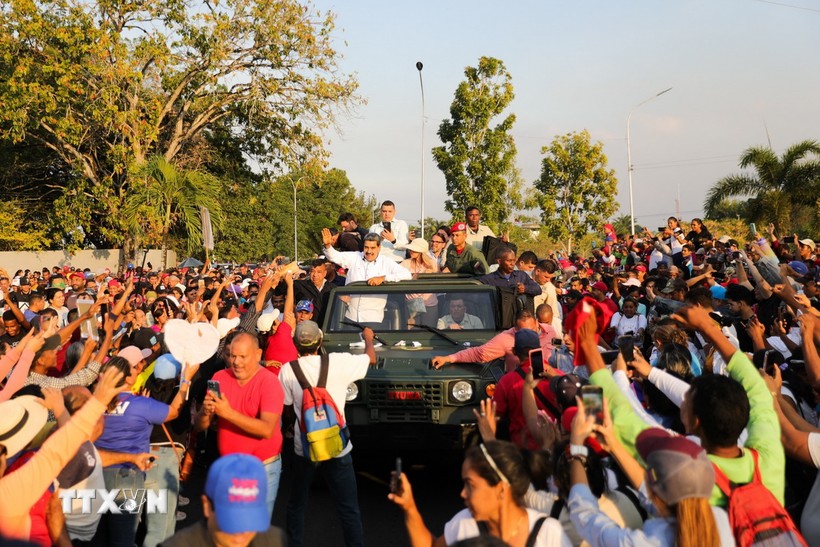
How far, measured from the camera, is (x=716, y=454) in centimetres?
358

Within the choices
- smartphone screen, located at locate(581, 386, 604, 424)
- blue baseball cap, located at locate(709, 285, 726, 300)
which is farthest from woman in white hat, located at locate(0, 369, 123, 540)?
blue baseball cap, located at locate(709, 285, 726, 300)

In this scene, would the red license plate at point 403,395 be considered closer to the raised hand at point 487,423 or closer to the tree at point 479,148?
the raised hand at point 487,423

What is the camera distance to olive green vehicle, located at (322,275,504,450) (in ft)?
24.4

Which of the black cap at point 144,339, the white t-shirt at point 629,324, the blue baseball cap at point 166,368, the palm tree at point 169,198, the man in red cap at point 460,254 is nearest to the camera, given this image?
the blue baseball cap at point 166,368

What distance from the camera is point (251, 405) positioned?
17.0ft

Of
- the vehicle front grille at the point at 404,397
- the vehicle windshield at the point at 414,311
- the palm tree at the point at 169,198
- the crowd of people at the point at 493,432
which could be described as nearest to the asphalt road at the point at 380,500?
the crowd of people at the point at 493,432

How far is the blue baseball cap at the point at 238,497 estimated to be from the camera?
300 cm

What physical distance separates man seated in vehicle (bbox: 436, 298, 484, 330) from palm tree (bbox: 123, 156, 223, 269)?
13.0 metres

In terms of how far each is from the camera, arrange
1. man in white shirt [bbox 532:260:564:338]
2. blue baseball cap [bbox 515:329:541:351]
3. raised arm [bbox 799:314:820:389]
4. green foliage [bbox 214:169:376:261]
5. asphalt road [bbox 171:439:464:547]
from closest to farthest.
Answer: raised arm [bbox 799:314:820:389]
blue baseball cap [bbox 515:329:541:351]
asphalt road [bbox 171:439:464:547]
man in white shirt [bbox 532:260:564:338]
green foliage [bbox 214:169:376:261]

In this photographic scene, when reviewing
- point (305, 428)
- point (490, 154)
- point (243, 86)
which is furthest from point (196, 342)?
point (243, 86)

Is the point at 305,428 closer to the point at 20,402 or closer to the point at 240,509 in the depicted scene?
the point at 20,402

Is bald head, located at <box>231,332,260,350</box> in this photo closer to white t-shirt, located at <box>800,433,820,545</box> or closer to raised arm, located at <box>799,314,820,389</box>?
white t-shirt, located at <box>800,433,820,545</box>

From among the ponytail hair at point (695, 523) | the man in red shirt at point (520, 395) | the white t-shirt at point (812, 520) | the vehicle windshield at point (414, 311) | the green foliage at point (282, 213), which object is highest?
the green foliage at point (282, 213)

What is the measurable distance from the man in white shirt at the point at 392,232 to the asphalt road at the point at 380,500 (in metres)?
3.41
